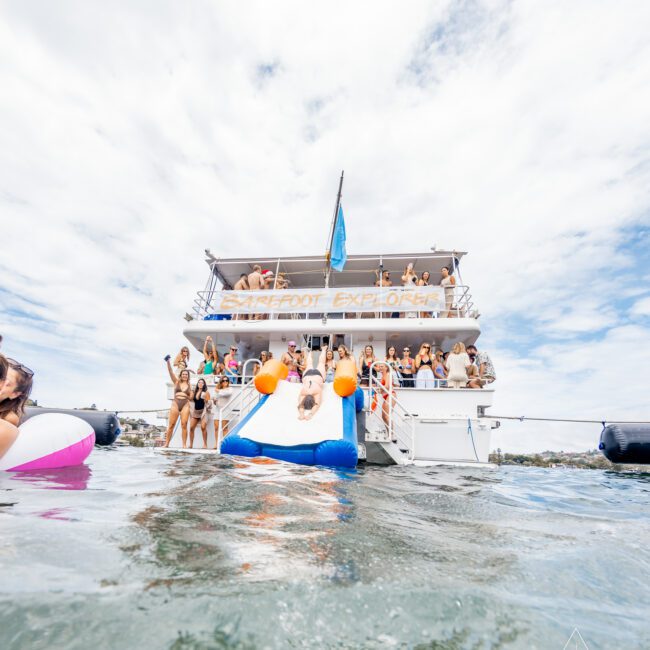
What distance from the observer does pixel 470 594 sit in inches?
53.3

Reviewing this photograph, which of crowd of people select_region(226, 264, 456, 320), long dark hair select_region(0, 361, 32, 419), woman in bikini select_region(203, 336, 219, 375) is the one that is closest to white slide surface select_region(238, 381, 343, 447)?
long dark hair select_region(0, 361, 32, 419)

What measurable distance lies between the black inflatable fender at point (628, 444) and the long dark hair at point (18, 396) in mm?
8907

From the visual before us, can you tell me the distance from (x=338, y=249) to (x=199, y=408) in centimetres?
646

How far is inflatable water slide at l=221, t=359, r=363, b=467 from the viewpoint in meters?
5.45

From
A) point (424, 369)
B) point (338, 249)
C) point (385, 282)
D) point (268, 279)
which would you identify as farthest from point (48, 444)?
point (385, 282)

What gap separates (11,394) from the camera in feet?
11.2

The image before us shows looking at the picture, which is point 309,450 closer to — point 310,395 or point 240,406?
point 310,395

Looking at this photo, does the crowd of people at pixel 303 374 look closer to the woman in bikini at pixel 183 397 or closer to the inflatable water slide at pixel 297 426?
the woman in bikini at pixel 183 397

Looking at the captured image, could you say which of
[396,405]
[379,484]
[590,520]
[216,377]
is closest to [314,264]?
[216,377]

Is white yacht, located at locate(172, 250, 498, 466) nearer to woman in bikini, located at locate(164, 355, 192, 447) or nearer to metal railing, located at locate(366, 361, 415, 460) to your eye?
metal railing, located at locate(366, 361, 415, 460)

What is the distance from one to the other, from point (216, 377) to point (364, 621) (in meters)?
8.38

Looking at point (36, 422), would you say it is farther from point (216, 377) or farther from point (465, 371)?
point (465, 371)

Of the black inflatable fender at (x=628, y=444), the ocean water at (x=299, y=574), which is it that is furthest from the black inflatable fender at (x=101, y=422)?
the black inflatable fender at (x=628, y=444)

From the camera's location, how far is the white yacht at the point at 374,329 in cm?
788
